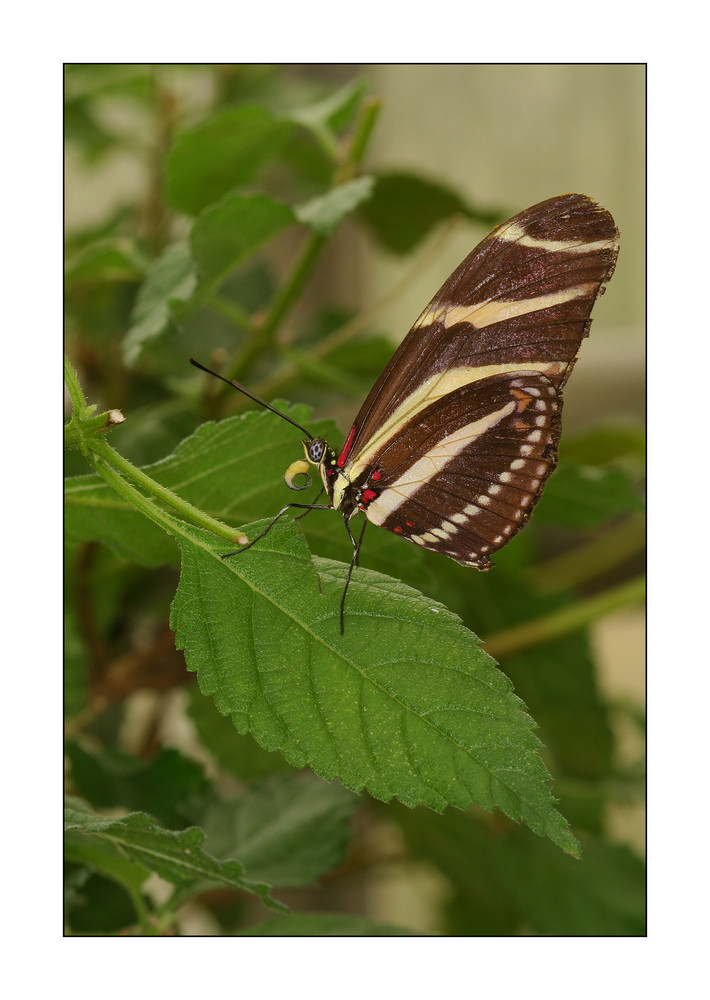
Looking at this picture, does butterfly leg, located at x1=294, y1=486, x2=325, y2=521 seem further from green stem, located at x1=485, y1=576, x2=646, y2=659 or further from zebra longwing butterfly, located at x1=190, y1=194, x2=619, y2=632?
green stem, located at x1=485, y1=576, x2=646, y2=659

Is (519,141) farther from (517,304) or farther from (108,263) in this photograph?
(517,304)

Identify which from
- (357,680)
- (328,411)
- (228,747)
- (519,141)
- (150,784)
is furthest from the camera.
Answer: (519,141)

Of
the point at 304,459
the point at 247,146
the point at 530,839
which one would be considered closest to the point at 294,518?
the point at 304,459

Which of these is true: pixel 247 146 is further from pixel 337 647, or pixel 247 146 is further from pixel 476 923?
pixel 476 923

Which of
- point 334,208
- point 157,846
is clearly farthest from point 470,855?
point 334,208

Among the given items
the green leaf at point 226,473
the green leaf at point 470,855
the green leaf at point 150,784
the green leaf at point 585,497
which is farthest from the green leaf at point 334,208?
the green leaf at point 470,855

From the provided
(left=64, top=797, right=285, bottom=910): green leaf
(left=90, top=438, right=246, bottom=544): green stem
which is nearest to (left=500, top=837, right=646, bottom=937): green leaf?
(left=64, top=797, right=285, bottom=910): green leaf
